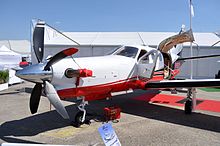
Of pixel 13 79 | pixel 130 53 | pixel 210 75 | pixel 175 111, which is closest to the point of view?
pixel 130 53

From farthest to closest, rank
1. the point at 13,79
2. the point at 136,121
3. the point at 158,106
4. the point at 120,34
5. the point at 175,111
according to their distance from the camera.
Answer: the point at 120,34, the point at 13,79, the point at 158,106, the point at 175,111, the point at 136,121

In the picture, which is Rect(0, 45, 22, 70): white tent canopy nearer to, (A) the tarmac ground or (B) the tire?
(A) the tarmac ground

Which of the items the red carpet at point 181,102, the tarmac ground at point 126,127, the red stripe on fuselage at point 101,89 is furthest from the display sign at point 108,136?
the red carpet at point 181,102

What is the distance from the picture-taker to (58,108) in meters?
5.26

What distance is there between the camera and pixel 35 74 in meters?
5.14

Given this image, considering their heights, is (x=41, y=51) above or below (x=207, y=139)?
above

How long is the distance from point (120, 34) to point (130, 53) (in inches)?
746

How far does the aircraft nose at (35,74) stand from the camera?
16.8ft

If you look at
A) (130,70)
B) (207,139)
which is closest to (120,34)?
→ (130,70)

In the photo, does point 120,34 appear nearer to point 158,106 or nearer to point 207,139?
point 158,106

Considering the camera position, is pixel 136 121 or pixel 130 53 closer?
pixel 136 121

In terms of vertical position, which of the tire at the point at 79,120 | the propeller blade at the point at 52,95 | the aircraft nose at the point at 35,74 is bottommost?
the tire at the point at 79,120

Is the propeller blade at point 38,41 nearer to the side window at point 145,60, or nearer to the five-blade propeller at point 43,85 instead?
the five-blade propeller at point 43,85

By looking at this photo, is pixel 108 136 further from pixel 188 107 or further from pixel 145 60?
pixel 188 107
